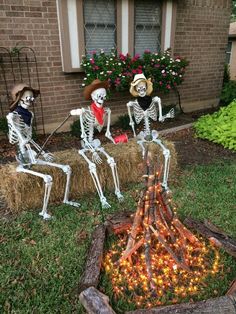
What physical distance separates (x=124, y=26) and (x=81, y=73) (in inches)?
56.0

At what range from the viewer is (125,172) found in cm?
435

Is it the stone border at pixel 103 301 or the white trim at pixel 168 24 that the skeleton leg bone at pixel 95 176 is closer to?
the stone border at pixel 103 301

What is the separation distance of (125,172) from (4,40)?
347cm

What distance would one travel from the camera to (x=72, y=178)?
156 inches

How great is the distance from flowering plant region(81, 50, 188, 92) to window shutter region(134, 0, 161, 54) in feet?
0.94

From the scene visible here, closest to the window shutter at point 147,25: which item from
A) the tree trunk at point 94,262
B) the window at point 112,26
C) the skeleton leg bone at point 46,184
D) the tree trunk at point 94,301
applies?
the window at point 112,26

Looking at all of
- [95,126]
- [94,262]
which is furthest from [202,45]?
[94,262]

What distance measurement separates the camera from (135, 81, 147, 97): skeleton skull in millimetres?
4045

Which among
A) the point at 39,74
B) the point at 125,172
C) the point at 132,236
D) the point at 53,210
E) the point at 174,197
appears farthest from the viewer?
the point at 39,74

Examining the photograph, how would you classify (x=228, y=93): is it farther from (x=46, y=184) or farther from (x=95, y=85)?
(x=46, y=184)

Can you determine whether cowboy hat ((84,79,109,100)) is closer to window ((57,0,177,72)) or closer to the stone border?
the stone border

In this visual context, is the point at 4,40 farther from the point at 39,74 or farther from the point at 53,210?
the point at 53,210

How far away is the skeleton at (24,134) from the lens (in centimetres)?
338

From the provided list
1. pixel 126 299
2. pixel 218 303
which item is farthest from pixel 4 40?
pixel 218 303
